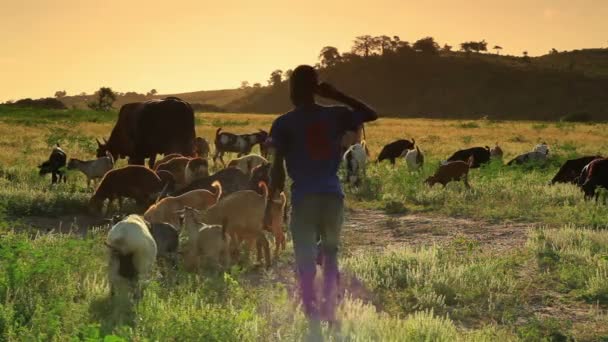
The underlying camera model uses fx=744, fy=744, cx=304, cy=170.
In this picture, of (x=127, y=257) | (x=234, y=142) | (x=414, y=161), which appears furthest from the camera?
(x=234, y=142)

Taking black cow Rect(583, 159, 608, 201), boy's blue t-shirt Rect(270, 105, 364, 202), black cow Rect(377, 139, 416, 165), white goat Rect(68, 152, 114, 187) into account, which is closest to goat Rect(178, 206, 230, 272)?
boy's blue t-shirt Rect(270, 105, 364, 202)

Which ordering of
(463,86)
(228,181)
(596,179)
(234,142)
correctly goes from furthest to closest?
(463,86), (234,142), (596,179), (228,181)

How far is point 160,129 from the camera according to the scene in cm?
1817

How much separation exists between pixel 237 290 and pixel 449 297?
248 cm

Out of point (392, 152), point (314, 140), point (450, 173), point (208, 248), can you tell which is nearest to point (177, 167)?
point (450, 173)

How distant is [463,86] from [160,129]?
101751 mm

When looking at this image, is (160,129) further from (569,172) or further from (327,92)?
(327,92)

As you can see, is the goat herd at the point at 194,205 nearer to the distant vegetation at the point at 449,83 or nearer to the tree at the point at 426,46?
the distant vegetation at the point at 449,83

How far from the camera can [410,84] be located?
394 ft

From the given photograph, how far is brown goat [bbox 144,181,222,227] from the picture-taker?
11.1 m

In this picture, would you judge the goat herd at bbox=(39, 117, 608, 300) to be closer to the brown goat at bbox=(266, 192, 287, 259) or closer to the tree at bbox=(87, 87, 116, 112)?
the brown goat at bbox=(266, 192, 287, 259)

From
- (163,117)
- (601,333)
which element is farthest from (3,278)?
(163,117)

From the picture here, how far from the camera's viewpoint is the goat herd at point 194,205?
308 inches

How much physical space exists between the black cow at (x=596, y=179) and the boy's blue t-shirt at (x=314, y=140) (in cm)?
1091
